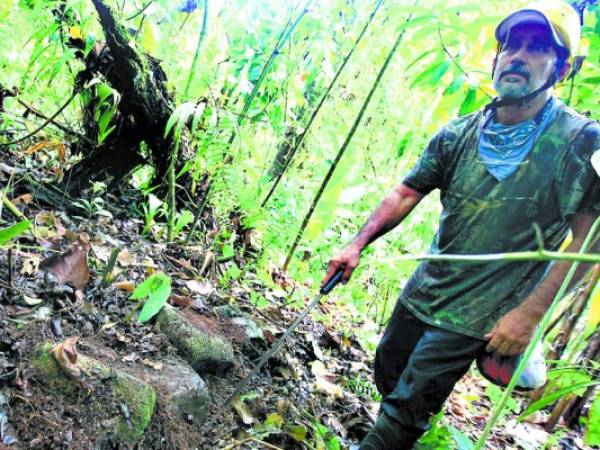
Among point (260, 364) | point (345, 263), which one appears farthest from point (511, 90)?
point (260, 364)

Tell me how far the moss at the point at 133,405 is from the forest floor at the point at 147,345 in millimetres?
30

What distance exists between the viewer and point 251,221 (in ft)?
10.1

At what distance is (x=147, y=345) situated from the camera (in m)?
1.88

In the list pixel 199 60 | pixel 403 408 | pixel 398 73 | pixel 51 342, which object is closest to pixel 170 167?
pixel 199 60

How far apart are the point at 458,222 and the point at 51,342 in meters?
1.75

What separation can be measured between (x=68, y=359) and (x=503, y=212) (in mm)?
1778

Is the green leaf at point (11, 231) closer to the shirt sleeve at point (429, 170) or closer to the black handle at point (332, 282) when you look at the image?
the black handle at point (332, 282)

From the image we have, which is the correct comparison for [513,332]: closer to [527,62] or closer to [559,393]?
[559,393]

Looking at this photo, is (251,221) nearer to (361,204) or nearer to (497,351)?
(361,204)

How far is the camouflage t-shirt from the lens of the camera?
185cm

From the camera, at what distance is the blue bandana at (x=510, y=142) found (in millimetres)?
1972

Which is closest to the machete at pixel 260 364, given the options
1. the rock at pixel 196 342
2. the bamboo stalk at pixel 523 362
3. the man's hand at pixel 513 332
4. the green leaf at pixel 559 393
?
the rock at pixel 196 342

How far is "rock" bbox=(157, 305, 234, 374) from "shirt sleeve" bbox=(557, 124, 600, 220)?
5.18 ft

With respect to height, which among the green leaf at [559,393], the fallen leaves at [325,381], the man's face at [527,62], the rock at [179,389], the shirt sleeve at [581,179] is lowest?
the fallen leaves at [325,381]
